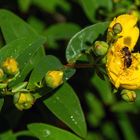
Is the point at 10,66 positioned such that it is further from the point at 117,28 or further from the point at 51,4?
the point at 51,4

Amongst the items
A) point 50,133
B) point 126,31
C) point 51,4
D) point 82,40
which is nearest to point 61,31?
point 51,4

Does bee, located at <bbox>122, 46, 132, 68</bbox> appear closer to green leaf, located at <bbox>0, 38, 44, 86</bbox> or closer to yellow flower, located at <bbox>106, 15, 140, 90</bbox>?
yellow flower, located at <bbox>106, 15, 140, 90</bbox>

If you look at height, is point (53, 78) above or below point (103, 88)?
above

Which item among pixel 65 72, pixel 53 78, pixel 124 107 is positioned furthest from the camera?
pixel 124 107

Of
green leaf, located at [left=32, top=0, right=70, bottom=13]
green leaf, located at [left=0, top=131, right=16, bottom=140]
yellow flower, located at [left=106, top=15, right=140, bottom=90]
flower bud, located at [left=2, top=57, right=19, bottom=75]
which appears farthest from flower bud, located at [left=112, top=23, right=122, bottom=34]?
green leaf, located at [left=32, top=0, right=70, bottom=13]

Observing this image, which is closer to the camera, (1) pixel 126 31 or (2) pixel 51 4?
(1) pixel 126 31

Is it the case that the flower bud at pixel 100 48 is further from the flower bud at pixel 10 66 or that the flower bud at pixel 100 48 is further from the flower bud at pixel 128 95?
the flower bud at pixel 10 66

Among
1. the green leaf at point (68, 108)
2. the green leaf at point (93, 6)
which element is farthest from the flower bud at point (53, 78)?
the green leaf at point (93, 6)
